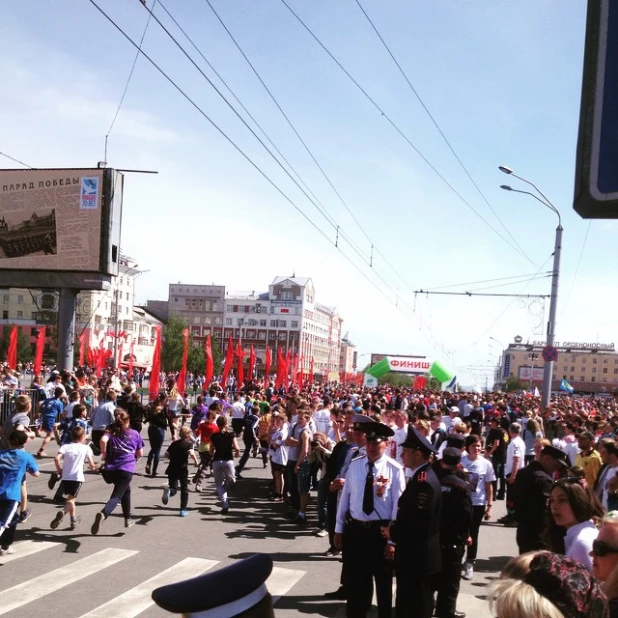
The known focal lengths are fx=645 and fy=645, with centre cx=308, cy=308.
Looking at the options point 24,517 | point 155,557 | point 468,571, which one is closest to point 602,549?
point 468,571

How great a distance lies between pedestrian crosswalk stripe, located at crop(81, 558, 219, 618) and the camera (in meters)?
6.31

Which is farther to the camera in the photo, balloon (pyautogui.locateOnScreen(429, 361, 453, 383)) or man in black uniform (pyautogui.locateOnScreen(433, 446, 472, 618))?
balloon (pyautogui.locateOnScreen(429, 361, 453, 383))

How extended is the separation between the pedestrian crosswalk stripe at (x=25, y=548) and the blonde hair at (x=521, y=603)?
24.1ft

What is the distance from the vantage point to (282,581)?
757 cm

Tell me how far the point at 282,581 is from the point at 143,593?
63.7 inches

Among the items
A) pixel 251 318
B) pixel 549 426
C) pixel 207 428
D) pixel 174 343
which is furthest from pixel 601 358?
pixel 207 428

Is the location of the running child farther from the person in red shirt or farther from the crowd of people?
the person in red shirt

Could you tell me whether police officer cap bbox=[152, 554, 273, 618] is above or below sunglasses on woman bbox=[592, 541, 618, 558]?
above

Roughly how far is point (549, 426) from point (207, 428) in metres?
11.6

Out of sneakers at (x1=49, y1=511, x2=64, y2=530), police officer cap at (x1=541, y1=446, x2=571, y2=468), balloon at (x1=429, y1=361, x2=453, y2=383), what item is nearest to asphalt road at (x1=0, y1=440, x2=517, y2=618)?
sneakers at (x1=49, y1=511, x2=64, y2=530)

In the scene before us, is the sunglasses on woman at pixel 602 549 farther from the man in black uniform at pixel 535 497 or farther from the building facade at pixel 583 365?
the building facade at pixel 583 365

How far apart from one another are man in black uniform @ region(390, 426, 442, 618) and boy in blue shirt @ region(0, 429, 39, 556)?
5.05m

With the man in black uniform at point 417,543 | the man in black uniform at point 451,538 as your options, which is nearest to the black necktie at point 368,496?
the man in black uniform at point 417,543

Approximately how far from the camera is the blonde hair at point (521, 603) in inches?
79.7
